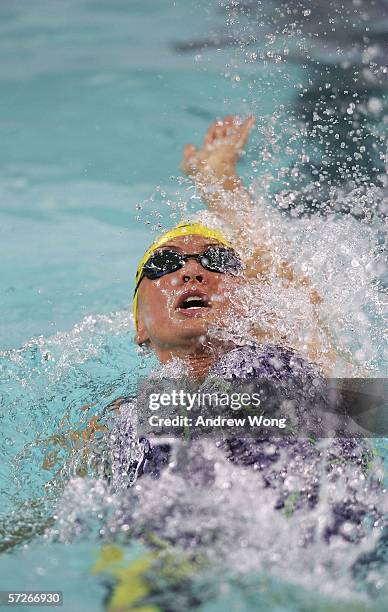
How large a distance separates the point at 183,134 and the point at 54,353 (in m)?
2.35

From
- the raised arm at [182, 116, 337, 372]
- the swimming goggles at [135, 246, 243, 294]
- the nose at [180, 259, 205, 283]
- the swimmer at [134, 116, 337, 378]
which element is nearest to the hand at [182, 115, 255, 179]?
the raised arm at [182, 116, 337, 372]

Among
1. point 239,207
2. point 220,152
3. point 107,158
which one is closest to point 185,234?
point 239,207

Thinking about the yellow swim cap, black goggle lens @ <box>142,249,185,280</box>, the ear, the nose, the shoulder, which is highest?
the yellow swim cap

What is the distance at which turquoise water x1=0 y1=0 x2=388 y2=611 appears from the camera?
3.47m

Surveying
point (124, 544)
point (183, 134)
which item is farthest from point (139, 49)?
point (124, 544)

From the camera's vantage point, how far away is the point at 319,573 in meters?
1.66

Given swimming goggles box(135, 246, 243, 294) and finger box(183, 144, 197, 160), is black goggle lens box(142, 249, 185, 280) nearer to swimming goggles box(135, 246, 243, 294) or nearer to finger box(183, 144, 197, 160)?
swimming goggles box(135, 246, 243, 294)

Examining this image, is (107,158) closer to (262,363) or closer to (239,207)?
(239,207)

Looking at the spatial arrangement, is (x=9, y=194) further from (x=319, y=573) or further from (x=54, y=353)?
(x=319, y=573)

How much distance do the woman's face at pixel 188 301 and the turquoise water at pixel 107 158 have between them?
585 millimetres

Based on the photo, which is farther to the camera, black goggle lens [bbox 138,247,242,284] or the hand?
the hand

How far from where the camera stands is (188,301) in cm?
258

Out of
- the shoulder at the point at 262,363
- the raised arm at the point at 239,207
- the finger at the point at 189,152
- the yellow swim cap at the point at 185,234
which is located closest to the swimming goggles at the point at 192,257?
the yellow swim cap at the point at 185,234

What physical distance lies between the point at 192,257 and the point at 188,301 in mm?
204
